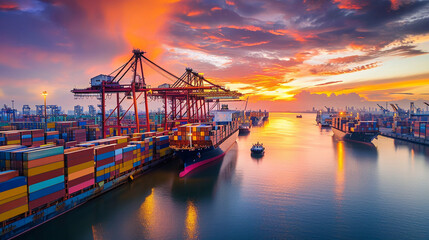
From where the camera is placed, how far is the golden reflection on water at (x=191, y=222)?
18.0 meters

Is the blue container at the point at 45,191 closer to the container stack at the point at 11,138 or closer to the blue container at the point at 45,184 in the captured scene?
the blue container at the point at 45,184

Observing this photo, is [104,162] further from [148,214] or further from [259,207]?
[259,207]

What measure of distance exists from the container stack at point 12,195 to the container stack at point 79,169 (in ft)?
12.4

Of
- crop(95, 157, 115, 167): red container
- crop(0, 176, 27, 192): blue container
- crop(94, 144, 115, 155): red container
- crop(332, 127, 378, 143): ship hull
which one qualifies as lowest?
crop(332, 127, 378, 143): ship hull

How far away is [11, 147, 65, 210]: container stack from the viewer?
16.7 metres

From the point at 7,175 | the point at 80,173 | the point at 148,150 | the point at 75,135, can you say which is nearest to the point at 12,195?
the point at 7,175

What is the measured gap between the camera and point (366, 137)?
220 feet

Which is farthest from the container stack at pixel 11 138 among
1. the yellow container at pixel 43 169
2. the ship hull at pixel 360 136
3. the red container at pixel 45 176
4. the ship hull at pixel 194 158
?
the ship hull at pixel 360 136

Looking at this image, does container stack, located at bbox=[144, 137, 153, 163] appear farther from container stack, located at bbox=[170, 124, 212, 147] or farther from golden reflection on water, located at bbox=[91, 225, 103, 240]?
golden reflection on water, located at bbox=[91, 225, 103, 240]

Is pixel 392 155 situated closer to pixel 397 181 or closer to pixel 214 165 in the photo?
pixel 397 181

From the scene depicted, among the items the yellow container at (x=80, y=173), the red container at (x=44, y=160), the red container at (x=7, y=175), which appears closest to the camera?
the red container at (x=7, y=175)

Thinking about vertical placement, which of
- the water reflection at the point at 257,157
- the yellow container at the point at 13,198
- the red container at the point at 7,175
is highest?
the red container at the point at 7,175

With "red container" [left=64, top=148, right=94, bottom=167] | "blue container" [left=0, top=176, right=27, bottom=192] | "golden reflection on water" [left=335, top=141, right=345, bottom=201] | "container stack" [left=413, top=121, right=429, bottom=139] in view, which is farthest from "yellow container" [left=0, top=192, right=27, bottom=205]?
"container stack" [left=413, top=121, right=429, bottom=139]

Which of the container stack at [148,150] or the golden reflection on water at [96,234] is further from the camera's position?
the container stack at [148,150]
